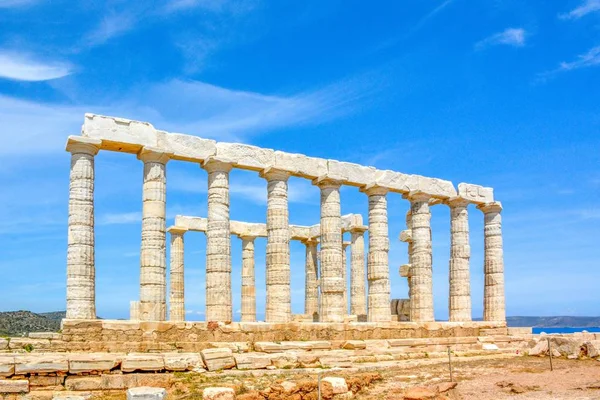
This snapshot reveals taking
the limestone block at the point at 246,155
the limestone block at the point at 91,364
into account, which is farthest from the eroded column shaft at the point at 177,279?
the limestone block at the point at 91,364

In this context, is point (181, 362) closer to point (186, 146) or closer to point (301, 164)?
point (186, 146)

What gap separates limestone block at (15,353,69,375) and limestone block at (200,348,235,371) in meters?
3.91

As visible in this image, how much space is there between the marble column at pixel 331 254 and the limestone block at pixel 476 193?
25.1 feet

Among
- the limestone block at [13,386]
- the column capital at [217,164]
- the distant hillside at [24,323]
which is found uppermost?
the column capital at [217,164]

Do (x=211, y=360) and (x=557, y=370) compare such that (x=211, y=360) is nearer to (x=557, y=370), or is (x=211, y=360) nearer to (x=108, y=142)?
(x=108, y=142)

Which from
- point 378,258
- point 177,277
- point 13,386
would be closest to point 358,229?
point 378,258

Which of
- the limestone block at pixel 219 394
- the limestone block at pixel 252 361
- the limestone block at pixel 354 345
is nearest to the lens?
the limestone block at pixel 219 394

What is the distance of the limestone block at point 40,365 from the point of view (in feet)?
55.5

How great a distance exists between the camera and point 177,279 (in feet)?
110

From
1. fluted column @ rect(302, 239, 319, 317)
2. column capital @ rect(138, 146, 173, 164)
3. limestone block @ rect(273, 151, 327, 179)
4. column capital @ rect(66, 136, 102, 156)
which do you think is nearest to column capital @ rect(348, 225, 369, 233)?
fluted column @ rect(302, 239, 319, 317)

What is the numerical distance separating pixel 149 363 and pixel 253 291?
69.3 feet

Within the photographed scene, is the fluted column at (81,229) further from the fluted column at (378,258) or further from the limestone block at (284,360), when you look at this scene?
the fluted column at (378,258)

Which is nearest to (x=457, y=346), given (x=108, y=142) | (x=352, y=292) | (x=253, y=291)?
(x=352, y=292)

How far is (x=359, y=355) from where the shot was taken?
24141mm
